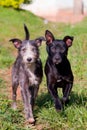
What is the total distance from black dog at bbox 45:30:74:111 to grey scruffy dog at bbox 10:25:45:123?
17cm

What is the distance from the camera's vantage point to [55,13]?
88.3 ft

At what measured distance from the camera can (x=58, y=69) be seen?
7617 millimetres

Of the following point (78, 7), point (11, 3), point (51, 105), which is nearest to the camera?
point (51, 105)

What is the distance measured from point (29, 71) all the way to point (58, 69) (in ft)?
1.64

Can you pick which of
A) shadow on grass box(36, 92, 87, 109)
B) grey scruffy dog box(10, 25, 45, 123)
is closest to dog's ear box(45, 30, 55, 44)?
grey scruffy dog box(10, 25, 45, 123)

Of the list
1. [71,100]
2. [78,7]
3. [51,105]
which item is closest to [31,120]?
[51,105]

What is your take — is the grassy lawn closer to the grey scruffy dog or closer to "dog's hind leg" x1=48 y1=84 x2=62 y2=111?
"dog's hind leg" x1=48 y1=84 x2=62 y2=111

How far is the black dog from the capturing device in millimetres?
7422

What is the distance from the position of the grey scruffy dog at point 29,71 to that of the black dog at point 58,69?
0.57 feet

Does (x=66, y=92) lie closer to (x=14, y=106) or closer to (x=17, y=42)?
(x=14, y=106)

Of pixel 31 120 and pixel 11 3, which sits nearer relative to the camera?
pixel 31 120

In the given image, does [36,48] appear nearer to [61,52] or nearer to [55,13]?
[61,52]

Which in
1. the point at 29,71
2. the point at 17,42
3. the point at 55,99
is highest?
the point at 17,42

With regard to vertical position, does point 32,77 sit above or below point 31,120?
above
